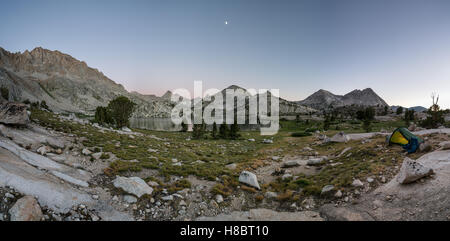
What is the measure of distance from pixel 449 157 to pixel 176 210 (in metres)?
14.0

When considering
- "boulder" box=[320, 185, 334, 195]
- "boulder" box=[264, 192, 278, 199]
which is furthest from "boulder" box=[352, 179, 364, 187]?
"boulder" box=[264, 192, 278, 199]

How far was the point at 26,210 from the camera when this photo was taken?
487 cm

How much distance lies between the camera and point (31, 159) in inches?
321

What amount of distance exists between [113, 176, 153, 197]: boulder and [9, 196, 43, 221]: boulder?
2.92m

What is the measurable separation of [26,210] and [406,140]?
20.9 m

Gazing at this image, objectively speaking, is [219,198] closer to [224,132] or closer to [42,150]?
[42,150]

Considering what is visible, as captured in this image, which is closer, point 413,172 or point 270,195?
point 413,172

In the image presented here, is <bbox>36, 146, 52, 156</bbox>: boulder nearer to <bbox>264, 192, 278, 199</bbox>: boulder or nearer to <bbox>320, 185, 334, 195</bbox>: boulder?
<bbox>264, 192, 278, 199</bbox>: boulder

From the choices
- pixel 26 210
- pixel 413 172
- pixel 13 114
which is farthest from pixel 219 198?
pixel 13 114

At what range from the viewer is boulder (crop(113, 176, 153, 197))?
7.72 meters

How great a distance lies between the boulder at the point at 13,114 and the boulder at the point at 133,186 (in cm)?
998

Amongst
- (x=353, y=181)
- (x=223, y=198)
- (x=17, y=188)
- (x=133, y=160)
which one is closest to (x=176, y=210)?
(x=223, y=198)
